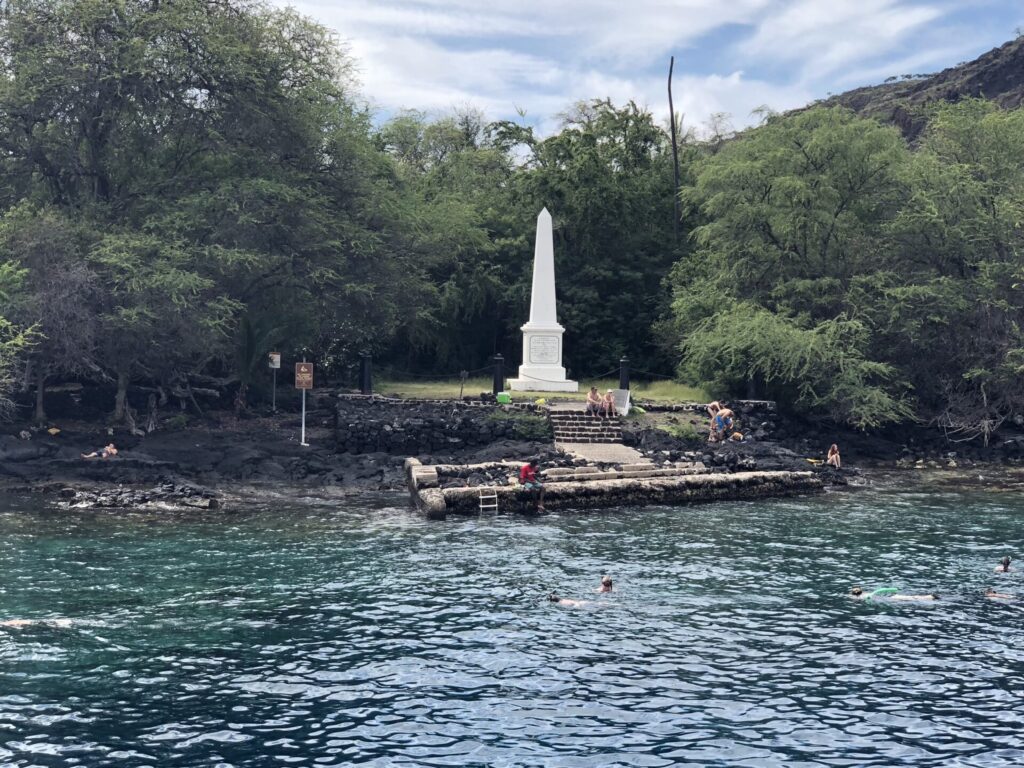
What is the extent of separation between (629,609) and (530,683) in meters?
3.95

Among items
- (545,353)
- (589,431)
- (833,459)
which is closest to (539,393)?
(545,353)

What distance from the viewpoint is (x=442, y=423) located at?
3378cm

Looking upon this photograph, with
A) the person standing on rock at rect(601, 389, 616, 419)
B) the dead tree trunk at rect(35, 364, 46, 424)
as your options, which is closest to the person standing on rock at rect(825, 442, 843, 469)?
the person standing on rock at rect(601, 389, 616, 419)

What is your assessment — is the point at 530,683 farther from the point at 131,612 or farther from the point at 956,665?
the point at 131,612

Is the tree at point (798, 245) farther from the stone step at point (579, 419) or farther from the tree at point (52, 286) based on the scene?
the tree at point (52, 286)

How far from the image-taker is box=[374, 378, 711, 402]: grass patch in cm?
3803

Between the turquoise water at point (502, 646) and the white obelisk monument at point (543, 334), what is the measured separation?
15232 millimetres

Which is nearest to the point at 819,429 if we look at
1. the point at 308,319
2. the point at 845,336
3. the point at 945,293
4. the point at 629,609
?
the point at 845,336

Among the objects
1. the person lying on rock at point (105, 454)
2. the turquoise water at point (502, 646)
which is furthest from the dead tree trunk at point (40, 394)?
the turquoise water at point (502, 646)

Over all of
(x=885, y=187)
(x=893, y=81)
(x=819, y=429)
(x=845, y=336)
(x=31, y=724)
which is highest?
(x=893, y=81)

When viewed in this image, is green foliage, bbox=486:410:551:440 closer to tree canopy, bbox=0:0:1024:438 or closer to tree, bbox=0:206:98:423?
tree canopy, bbox=0:0:1024:438

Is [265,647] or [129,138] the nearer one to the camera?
[265,647]

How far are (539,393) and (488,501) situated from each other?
12.8 meters

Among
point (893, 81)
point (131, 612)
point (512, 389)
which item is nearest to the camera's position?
point (131, 612)
